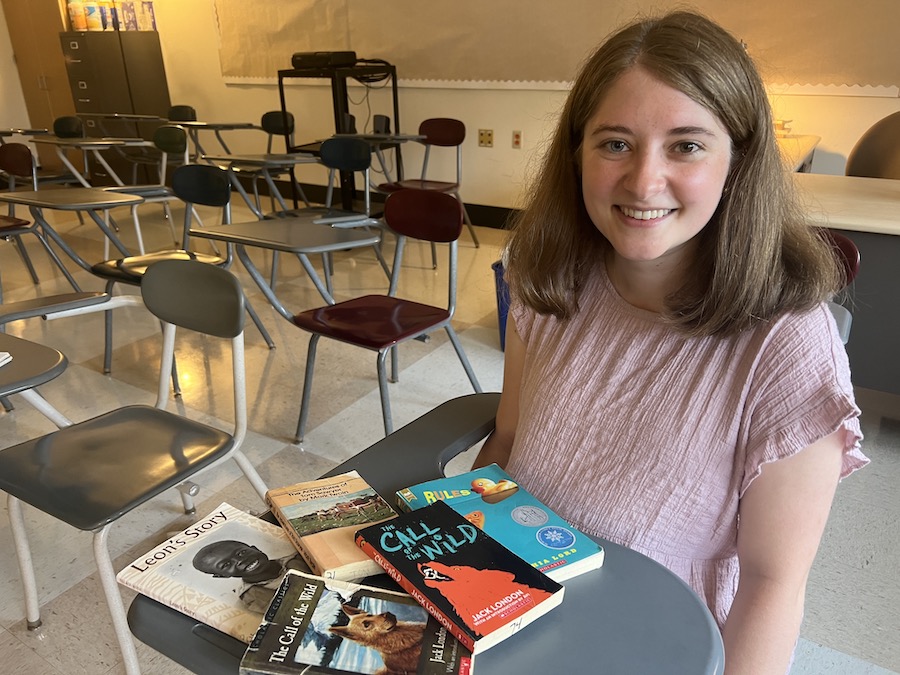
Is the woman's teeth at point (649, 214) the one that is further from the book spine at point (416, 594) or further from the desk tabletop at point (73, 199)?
the desk tabletop at point (73, 199)

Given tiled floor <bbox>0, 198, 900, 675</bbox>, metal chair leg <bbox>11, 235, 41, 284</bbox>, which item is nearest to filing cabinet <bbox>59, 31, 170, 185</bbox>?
metal chair leg <bbox>11, 235, 41, 284</bbox>

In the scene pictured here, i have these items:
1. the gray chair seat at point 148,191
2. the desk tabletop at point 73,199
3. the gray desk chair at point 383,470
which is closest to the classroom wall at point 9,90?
the gray chair seat at point 148,191

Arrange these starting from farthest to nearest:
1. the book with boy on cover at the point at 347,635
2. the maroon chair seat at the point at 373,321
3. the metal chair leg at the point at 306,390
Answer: the metal chair leg at the point at 306,390
the maroon chair seat at the point at 373,321
the book with boy on cover at the point at 347,635

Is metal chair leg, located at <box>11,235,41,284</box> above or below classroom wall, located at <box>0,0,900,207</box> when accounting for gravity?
below

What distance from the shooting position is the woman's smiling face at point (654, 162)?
2.43 ft

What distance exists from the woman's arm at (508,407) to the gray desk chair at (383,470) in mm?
27

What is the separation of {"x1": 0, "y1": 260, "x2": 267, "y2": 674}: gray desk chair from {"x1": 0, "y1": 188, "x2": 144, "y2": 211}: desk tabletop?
4.99 feet

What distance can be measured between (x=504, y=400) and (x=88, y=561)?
1.39 m

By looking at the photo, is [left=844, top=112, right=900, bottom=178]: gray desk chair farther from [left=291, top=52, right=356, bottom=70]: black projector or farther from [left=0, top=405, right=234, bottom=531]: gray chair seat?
[left=291, top=52, right=356, bottom=70]: black projector

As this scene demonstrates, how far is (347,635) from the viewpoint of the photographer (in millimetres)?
592

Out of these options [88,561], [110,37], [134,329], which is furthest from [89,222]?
[88,561]

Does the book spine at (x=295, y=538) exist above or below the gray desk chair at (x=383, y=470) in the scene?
above

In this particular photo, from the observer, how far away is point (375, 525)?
0.72 m

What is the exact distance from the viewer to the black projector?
4.87 m
